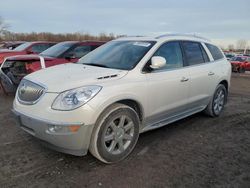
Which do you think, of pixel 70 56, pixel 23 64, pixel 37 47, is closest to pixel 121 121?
pixel 23 64

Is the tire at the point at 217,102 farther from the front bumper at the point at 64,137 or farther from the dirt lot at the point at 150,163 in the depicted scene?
the front bumper at the point at 64,137

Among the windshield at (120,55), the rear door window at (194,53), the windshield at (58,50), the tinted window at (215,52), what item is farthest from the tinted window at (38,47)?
the rear door window at (194,53)

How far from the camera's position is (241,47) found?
107m

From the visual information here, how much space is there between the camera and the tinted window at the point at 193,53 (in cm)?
505

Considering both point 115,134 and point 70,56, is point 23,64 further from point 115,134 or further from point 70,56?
point 115,134

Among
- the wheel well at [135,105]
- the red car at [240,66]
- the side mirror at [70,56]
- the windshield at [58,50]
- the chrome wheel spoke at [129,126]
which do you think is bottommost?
the red car at [240,66]

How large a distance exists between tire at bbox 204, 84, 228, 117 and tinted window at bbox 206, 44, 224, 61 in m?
0.64

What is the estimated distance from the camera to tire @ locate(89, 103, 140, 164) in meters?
3.45

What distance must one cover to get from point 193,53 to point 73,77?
8.69 ft

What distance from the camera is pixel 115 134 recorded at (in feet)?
12.1

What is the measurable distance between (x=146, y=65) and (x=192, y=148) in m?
1.48

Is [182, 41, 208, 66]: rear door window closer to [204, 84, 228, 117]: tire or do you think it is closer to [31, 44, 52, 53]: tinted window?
[204, 84, 228, 117]: tire

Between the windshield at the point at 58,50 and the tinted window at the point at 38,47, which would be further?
the tinted window at the point at 38,47

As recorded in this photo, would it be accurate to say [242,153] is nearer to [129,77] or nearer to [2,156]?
[129,77]
